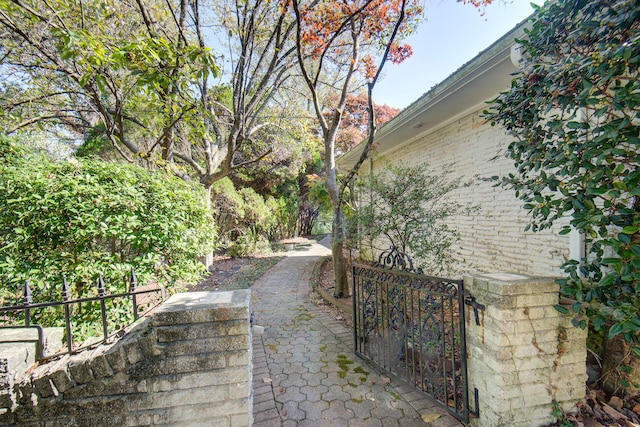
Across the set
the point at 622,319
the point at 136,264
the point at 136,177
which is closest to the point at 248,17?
the point at 136,177

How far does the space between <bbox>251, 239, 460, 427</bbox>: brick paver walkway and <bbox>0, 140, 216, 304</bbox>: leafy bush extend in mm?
1686

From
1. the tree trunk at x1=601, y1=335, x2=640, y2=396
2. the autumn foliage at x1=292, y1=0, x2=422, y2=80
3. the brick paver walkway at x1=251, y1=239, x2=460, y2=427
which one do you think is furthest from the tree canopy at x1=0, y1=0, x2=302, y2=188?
the tree trunk at x1=601, y1=335, x2=640, y2=396

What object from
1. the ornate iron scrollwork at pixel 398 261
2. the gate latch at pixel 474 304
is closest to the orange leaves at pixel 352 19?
the ornate iron scrollwork at pixel 398 261

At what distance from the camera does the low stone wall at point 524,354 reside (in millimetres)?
1871

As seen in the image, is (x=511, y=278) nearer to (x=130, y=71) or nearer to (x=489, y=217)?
(x=489, y=217)

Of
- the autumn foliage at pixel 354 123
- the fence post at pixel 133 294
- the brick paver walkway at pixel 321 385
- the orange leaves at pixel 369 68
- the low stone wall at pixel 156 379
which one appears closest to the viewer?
the low stone wall at pixel 156 379

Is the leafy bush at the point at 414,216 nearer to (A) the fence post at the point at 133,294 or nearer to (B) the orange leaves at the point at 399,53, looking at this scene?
(B) the orange leaves at the point at 399,53

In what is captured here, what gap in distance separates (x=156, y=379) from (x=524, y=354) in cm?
256

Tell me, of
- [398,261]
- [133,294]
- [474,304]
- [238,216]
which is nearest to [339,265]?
[398,261]

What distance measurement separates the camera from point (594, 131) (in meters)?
1.50

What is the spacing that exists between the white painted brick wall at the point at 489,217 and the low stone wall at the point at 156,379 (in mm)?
3570

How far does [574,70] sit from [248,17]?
20.3 feet

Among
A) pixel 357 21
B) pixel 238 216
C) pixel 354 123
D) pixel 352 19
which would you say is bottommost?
pixel 238 216

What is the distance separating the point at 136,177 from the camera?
336 centimetres
